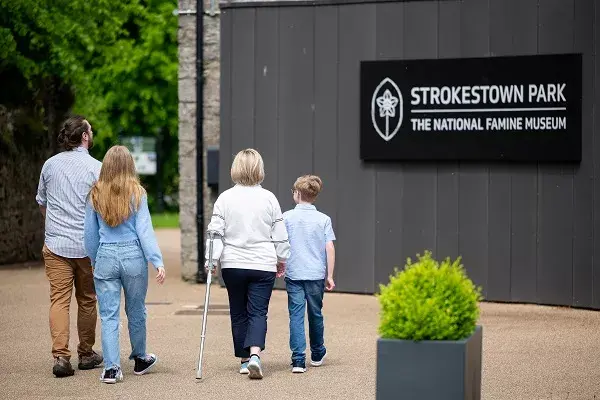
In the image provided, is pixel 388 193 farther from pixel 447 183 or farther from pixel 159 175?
pixel 159 175

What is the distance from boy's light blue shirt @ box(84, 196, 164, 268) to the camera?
9219 millimetres

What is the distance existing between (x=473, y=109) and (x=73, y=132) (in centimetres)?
620

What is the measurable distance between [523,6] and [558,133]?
1.47 meters

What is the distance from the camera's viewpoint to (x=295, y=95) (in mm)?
15836

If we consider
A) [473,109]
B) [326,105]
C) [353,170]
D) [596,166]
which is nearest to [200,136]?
[326,105]

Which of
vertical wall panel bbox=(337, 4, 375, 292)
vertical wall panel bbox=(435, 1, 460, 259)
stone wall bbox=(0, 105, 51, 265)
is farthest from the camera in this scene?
stone wall bbox=(0, 105, 51, 265)

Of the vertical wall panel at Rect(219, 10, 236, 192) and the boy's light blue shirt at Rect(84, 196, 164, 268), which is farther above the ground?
the vertical wall panel at Rect(219, 10, 236, 192)

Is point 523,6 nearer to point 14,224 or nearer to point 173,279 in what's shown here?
point 173,279

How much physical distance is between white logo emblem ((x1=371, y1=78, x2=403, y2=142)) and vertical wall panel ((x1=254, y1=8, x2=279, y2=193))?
1297 millimetres

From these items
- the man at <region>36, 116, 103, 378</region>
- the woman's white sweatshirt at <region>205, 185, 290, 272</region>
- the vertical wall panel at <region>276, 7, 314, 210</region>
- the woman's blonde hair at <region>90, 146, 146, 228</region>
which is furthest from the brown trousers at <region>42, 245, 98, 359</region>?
the vertical wall panel at <region>276, 7, 314, 210</region>

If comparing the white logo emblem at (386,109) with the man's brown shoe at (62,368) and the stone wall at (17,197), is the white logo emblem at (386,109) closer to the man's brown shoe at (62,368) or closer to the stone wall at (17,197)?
the man's brown shoe at (62,368)

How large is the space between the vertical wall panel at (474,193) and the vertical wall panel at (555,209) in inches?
24.6

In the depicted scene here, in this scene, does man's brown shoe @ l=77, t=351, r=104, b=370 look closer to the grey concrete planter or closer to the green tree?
the grey concrete planter

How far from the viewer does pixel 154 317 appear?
13.3 metres
